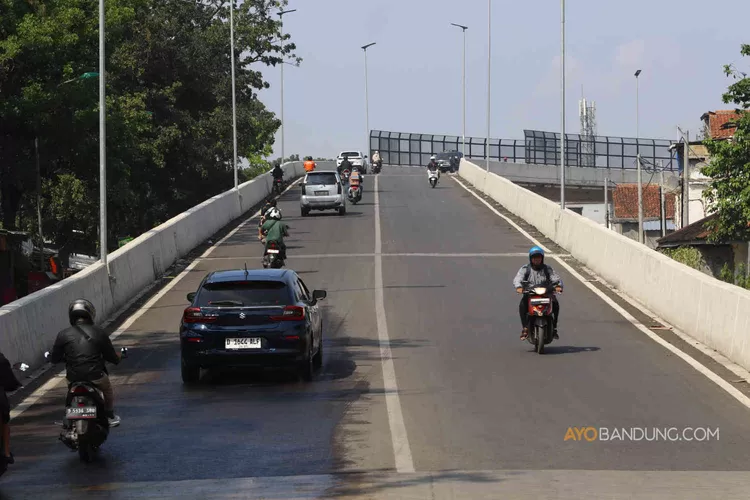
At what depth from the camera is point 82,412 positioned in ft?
36.6

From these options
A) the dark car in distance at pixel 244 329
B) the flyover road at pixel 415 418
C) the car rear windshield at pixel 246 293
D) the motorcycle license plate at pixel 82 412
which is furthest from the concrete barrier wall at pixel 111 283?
the motorcycle license plate at pixel 82 412

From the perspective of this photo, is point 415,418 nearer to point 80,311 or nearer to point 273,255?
point 80,311

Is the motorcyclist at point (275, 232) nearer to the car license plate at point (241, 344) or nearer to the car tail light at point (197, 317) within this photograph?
the car tail light at point (197, 317)

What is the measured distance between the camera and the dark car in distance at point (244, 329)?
15836mm

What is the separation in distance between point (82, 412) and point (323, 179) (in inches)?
1558

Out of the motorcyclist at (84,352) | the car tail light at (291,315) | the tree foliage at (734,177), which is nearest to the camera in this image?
the motorcyclist at (84,352)

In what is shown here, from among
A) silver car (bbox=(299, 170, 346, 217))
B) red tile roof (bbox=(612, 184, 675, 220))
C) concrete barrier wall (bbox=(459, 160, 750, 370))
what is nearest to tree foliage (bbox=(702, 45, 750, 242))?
concrete barrier wall (bbox=(459, 160, 750, 370))

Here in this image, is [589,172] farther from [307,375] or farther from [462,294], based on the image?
[307,375]

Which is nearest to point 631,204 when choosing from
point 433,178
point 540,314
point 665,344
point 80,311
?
point 433,178

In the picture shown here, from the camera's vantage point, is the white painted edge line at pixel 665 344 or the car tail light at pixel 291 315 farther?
the car tail light at pixel 291 315

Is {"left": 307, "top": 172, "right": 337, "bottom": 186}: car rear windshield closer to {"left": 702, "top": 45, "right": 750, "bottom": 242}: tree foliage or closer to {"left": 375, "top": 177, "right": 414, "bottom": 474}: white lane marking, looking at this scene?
{"left": 702, "top": 45, "right": 750, "bottom": 242}: tree foliage

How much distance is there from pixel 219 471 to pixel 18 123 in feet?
121

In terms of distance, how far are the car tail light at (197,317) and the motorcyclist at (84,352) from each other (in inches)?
163

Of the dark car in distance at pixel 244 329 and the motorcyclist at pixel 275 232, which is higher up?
the motorcyclist at pixel 275 232
